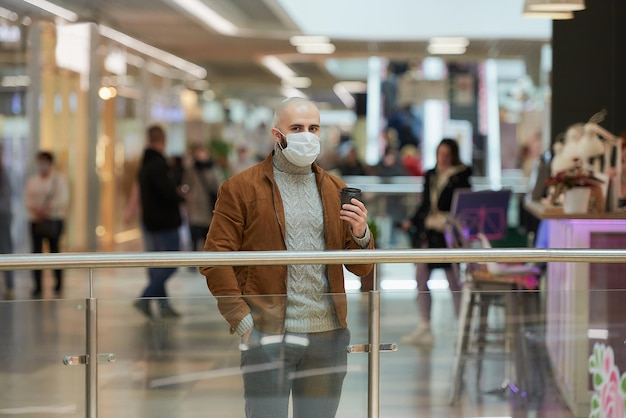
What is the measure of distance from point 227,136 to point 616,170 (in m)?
19.3

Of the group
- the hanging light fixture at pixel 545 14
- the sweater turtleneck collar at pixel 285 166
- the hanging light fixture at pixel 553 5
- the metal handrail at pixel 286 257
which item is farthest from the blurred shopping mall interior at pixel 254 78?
the sweater turtleneck collar at pixel 285 166

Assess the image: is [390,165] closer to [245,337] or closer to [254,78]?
[254,78]

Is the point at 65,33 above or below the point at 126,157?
above

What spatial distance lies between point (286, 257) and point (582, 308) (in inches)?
53.6

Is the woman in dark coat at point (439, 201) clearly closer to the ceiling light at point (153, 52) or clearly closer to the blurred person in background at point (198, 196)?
the blurred person in background at point (198, 196)

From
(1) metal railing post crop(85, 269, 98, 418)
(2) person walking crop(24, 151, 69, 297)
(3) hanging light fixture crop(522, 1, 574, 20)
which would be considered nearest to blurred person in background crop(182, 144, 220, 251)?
(2) person walking crop(24, 151, 69, 297)

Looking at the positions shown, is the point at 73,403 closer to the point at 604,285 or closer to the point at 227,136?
the point at 604,285

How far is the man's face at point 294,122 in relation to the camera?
370cm

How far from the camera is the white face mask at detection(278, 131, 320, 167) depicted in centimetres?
363

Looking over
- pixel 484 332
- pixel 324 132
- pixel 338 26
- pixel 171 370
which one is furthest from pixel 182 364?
pixel 324 132

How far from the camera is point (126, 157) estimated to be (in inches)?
727

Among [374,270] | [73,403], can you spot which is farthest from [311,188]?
[73,403]

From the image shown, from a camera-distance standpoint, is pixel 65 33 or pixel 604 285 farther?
pixel 65 33

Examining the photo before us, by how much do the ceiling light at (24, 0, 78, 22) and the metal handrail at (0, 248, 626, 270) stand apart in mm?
10083
